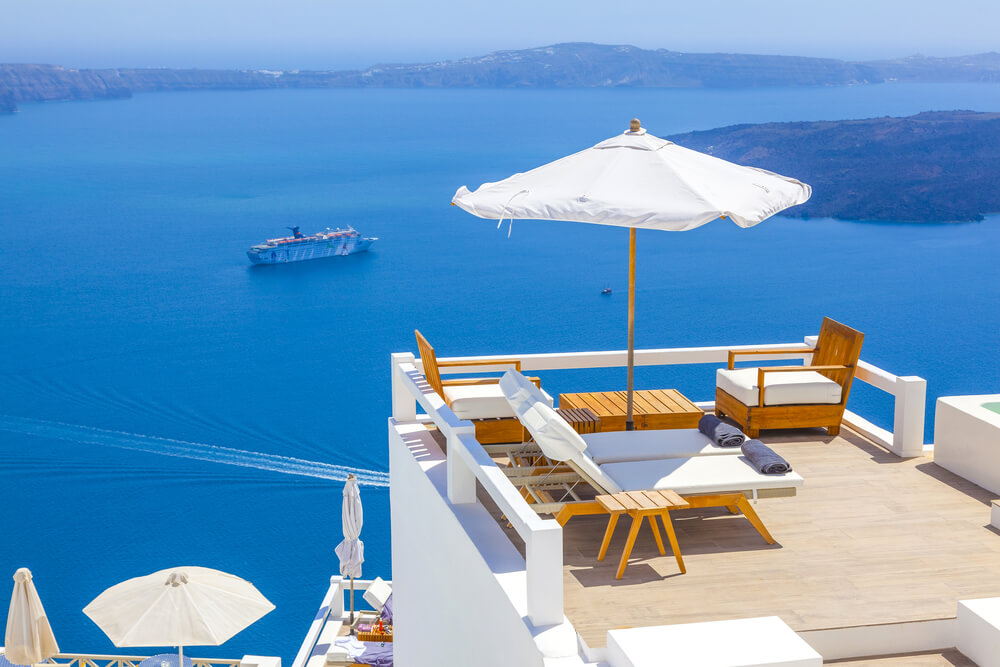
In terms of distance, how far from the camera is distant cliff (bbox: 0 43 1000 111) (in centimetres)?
7731

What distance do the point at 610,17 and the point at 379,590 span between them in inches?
3154

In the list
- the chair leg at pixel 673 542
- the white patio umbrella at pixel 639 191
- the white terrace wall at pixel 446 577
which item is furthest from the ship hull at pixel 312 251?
the chair leg at pixel 673 542

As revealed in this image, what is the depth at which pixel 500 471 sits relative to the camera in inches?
165

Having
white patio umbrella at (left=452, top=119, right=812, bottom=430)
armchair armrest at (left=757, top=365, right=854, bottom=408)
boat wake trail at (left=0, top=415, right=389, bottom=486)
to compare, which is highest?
white patio umbrella at (left=452, top=119, right=812, bottom=430)

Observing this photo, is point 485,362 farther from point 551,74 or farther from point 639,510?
point 551,74

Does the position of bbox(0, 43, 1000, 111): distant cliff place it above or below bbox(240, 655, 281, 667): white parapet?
above

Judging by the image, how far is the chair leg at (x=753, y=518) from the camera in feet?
15.2

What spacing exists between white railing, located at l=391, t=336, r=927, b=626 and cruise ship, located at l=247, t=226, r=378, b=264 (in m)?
56.3

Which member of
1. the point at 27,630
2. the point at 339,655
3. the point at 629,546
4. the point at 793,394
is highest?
the point at 793,394

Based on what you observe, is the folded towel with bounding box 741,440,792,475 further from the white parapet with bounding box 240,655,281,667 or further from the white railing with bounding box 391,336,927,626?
the white parapet with bounding box 240,655,281,667

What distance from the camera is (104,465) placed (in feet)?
128

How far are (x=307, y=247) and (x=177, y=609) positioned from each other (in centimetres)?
5748

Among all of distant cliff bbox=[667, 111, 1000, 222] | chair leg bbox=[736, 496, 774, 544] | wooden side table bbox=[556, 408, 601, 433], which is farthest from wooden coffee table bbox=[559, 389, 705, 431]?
distant cliff bbox=[667, 111, 1000, 222]

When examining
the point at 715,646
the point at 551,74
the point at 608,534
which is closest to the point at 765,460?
the point at 608,534
